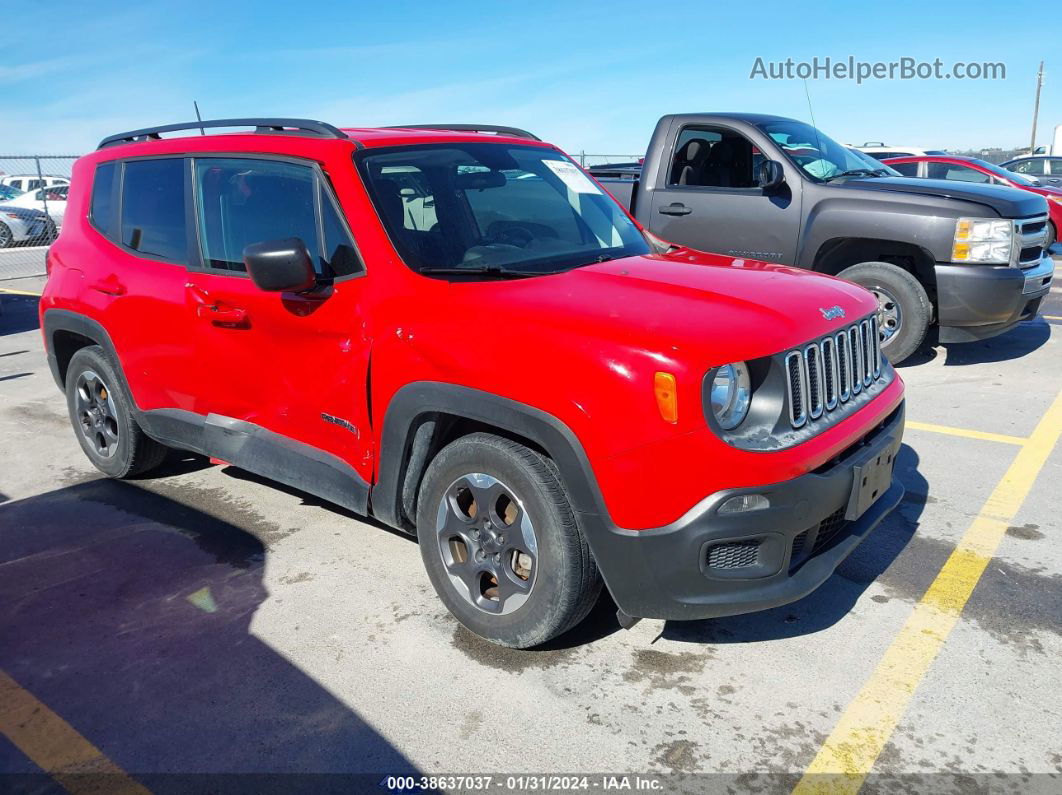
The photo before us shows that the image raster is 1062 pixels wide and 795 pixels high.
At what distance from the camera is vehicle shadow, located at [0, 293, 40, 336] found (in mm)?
10234

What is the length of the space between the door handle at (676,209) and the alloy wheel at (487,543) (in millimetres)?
4828

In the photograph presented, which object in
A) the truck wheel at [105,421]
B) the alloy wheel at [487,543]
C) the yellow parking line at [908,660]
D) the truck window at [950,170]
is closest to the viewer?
the yellow parking line at [908,660]

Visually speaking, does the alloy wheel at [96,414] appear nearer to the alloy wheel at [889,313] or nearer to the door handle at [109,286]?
the door handle at [109,286]

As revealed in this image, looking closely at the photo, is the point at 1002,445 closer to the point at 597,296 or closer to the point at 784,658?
the point at 784,658

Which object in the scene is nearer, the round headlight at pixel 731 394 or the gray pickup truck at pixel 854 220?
the round headlight at pixel 731 394

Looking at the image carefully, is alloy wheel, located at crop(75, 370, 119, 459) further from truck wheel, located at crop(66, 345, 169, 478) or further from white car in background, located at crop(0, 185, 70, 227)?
white car in background, located at crop(0, 185, 70, 227)

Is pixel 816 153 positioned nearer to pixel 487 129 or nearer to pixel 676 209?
pixel 676 209

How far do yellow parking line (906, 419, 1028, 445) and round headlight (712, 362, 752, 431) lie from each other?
3373 millimetres

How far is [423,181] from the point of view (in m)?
3.61

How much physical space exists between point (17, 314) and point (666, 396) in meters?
11.3

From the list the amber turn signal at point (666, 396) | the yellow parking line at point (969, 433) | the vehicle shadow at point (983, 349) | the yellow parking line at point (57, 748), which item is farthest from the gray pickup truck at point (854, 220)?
the yellow parking line at point (57, 748)

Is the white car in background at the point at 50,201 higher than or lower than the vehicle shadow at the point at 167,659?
higher

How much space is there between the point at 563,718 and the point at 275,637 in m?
1.20

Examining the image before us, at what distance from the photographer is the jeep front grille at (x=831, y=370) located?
111 inches
